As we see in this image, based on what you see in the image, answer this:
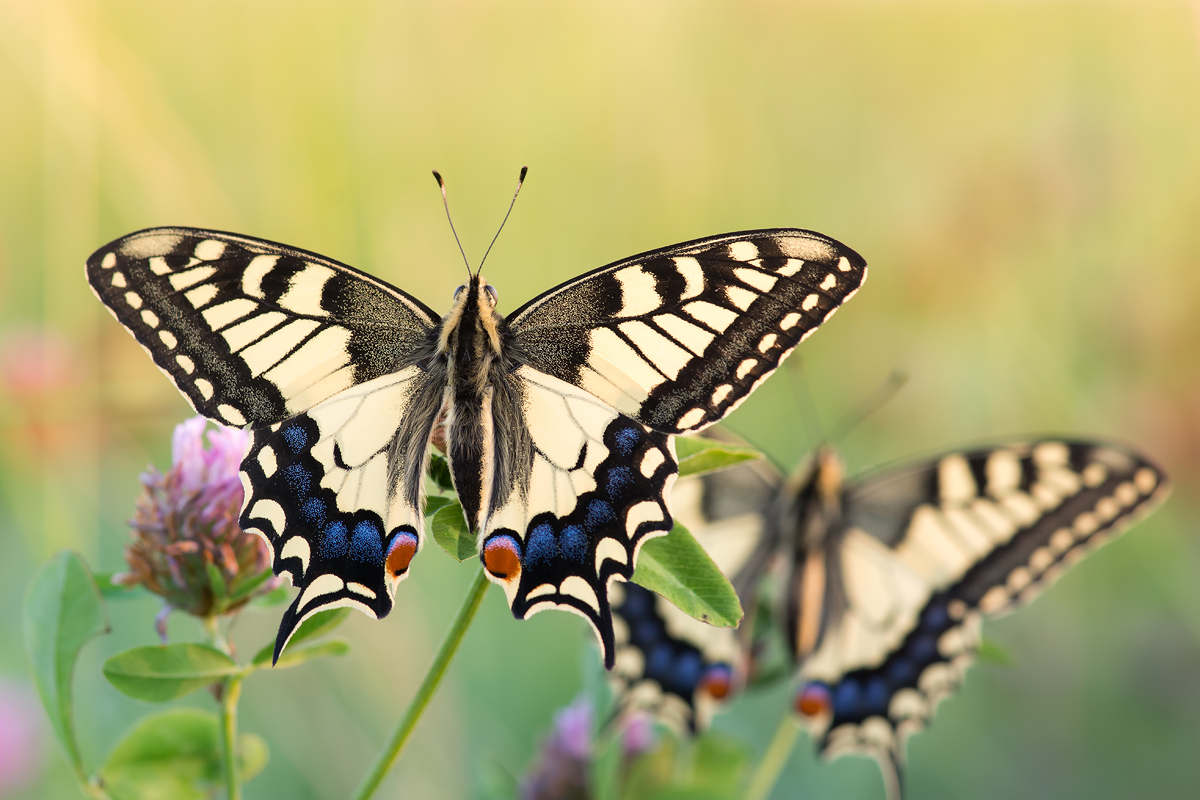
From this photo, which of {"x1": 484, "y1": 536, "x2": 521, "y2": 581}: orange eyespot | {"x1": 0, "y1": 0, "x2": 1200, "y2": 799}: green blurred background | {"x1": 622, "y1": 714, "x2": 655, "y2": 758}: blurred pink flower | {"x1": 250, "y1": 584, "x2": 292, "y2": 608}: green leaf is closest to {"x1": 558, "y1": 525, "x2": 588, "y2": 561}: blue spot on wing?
{"x1": 484, "y1": 536, "x2": 521, "y2": 581}: orange eyespot

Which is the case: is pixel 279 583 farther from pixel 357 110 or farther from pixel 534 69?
pixel 534 69

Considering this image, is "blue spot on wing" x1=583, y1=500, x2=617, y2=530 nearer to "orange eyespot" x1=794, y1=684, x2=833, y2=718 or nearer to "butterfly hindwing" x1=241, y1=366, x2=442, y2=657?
"butterfly hindwing" x1=241, y1=366, x2=442, y2=657

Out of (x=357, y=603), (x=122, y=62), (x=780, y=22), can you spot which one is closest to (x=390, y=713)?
(x=357, y=603)

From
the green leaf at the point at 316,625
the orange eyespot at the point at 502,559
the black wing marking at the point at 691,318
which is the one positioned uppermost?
the black wing marking at the point at 691,318

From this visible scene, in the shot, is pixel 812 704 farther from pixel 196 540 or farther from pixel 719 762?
pixel 196 540

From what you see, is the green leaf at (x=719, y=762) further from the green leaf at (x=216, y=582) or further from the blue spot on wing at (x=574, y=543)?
the green leaf at (x=216, y=582)

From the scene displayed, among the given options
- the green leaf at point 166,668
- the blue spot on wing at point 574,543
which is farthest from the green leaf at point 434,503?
the green leaf at point 166,668
